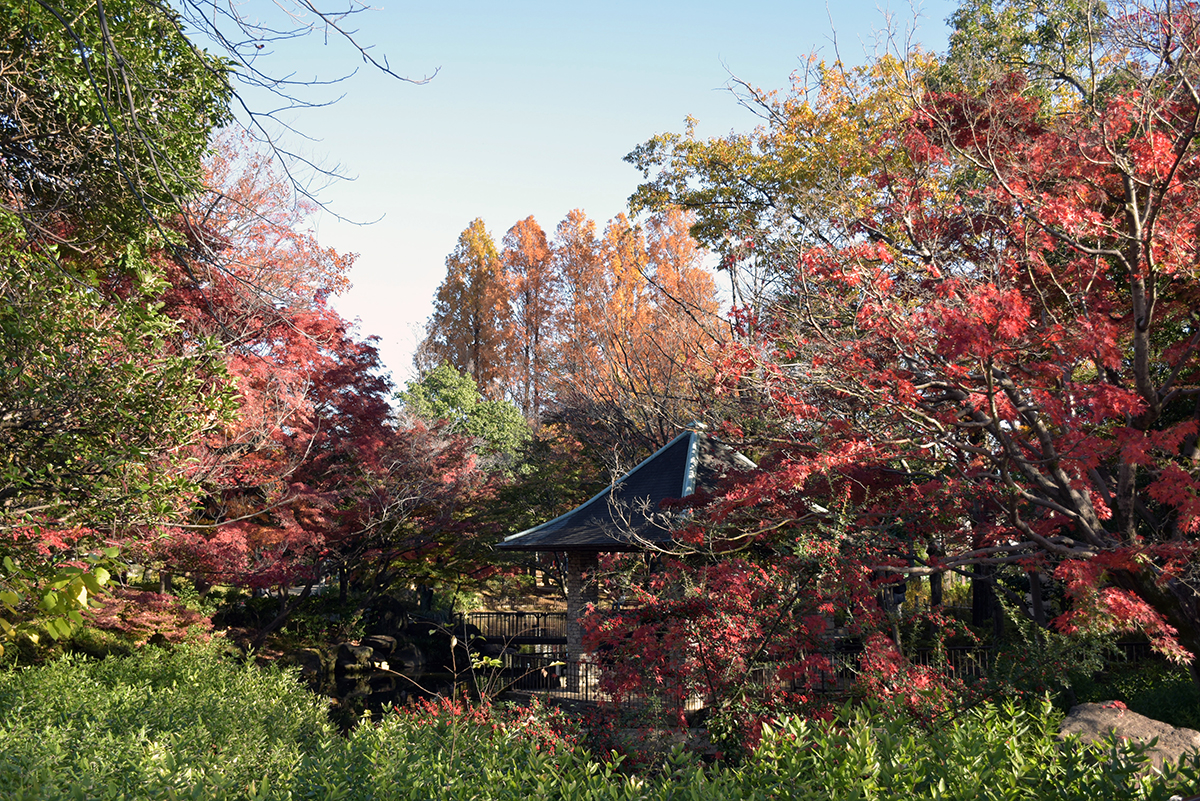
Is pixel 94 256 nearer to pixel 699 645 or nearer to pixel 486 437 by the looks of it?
pixel 699 645

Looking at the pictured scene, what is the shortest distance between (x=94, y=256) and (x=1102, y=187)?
11150 mm

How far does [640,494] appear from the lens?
14.5m

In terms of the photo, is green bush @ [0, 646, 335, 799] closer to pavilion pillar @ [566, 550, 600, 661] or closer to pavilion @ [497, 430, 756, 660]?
pavilion @ [497, 430, 756, 660]

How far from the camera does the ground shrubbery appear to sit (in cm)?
363

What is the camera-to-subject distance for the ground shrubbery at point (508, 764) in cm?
363

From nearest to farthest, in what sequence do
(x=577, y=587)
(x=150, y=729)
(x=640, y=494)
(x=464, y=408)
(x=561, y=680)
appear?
(x=150, y=729) < (x=640, y=494) < (x=577, y=587) < (x=561, y=680) < (x=464, y=408)

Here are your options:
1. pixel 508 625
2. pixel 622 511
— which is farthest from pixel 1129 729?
pixel 508 625

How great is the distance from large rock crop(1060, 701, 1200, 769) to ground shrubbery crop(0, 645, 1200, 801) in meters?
1.08

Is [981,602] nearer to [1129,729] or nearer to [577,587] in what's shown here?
[577,587]

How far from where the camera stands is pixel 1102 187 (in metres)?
8.41

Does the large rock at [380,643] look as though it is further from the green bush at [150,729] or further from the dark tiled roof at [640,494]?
the green bush at [150,729]

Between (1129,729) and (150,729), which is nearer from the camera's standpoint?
(150,729)

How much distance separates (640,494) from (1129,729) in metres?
9.01

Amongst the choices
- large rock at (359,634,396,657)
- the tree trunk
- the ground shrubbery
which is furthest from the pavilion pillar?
the tree trunk
